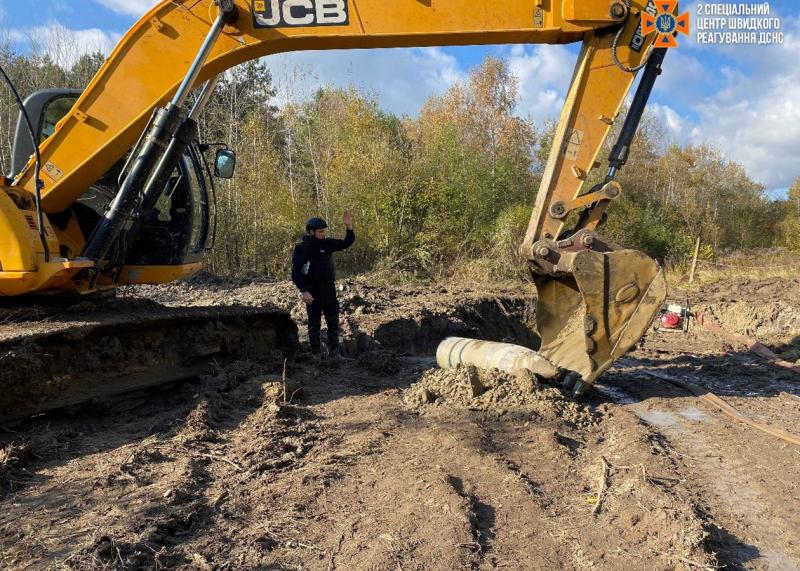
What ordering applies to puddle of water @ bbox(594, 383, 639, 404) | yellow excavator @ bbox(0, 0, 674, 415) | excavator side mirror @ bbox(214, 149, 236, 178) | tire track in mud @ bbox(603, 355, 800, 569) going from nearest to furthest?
1. tire track in mud @ bbox(603, 355, 800, 569)
2. yellow excavator @ bbox(0, 0, 674, 415)
3. excavator side mirror @ bbox(214, 149, 236, 178)
4. puddle of water @ bbox(594, 383, 639, 404)

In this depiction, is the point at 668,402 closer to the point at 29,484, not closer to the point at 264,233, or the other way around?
the point at 29,484

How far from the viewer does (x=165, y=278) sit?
609 centimetres

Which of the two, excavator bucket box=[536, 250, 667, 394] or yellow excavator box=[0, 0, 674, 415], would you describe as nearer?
yellow excavator box=[0, 0, 674, 415]

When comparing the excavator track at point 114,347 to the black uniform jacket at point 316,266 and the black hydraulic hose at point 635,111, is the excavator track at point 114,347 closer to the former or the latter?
the black uniform jacket at point 316,266

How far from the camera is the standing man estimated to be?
698 centimetres

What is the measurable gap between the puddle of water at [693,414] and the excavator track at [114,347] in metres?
4.06

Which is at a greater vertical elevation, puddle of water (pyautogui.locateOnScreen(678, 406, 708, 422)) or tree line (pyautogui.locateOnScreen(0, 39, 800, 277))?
tree line (pyautogui.locateOnScreen(0, 39, 800, 277))

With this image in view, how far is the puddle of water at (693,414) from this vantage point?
552 cm

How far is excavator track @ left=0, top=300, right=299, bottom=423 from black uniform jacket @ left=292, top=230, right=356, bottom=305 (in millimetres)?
461

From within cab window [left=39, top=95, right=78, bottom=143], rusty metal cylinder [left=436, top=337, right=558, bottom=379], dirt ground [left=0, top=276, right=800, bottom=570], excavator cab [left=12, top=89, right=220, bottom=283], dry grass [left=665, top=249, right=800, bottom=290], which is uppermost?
cab window [left=39, top=95, right=78, bottom=143]

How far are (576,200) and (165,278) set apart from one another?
405 cm

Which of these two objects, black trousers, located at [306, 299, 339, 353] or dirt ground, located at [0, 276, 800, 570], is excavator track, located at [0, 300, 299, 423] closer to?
dirt ground, located at [0, 276, 800, 570]

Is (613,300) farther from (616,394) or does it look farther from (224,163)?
(224,163)

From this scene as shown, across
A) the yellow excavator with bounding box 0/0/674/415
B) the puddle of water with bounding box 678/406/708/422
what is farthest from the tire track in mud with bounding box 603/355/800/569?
the yellow excavator with bounding box 0/0/674/415
